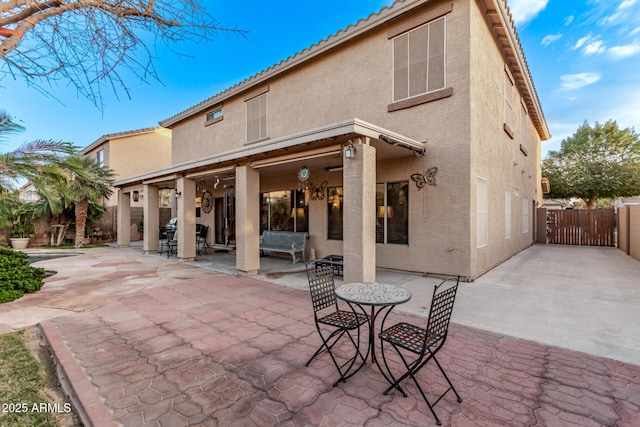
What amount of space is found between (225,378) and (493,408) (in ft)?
7.75

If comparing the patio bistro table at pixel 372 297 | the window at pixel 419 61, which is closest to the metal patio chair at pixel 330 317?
the patio bistro table at pixel 372 297

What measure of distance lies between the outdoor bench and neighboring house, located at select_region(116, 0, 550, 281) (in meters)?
0.40

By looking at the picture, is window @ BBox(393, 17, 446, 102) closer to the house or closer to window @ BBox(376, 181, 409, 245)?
window @ BBox(376, 181, 409, 245)

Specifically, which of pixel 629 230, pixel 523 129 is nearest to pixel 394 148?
pixel 523 129

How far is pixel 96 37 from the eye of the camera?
2867mm

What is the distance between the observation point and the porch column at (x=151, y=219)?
38.8 ft

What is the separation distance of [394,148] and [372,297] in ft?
15.4

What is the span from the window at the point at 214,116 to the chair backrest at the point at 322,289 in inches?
446

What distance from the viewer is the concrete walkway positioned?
232 cm

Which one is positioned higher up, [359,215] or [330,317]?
[359,215]

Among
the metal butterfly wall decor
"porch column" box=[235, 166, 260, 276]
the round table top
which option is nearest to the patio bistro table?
the round table top

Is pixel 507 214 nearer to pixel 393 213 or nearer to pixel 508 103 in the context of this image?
pixel 508 103

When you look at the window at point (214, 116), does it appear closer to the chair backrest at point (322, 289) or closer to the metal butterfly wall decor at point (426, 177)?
the metal butterfly wall decor at point (426, 177)

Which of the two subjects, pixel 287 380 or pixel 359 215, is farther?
pixel 359 215
